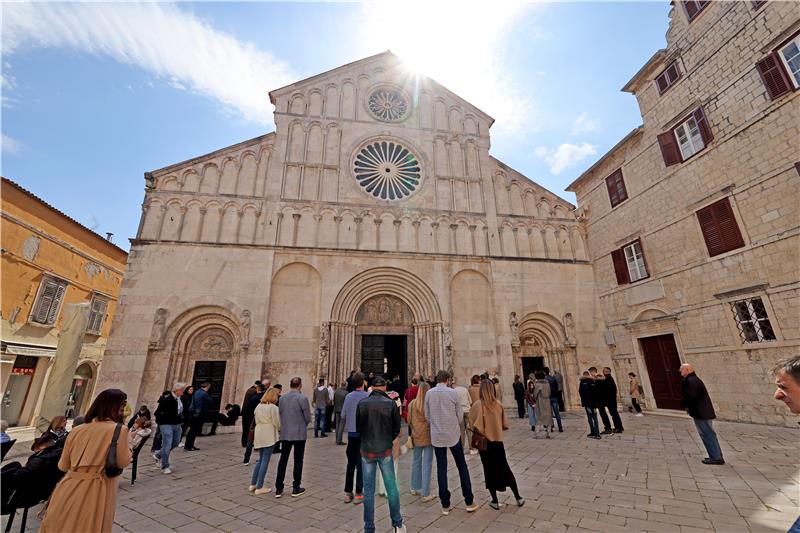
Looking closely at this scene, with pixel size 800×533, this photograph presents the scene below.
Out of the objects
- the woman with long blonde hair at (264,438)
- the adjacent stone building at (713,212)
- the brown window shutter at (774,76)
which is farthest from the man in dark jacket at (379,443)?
the brown window shutter at (774,76)

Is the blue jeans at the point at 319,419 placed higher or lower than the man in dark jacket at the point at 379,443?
lower

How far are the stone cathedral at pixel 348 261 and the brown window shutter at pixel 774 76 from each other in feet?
25.8

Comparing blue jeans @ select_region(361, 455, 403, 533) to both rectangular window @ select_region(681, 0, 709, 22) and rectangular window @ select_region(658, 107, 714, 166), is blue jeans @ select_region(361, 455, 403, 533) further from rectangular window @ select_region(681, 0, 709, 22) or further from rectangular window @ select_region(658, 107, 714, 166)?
rectangular window @ select_region(681, 0, 709, 22)

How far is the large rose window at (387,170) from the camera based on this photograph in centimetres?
1611

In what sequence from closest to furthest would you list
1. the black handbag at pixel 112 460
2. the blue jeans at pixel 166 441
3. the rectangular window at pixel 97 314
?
the black handbag at pixel 112 460, the blue jeans at pixel 166 441, the rectangular window at pixel 97 314

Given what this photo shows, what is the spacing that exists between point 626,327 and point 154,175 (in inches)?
809

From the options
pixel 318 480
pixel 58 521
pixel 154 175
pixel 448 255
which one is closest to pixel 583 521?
pixel 318 480

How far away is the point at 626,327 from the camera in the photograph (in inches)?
551

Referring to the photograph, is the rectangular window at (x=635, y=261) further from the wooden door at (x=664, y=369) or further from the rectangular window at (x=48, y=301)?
the rectangular window at (x=48, y=301)

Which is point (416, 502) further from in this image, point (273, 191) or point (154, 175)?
point (154, 175)

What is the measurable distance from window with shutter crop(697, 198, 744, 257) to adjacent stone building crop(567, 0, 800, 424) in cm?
3

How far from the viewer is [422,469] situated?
5258 mm

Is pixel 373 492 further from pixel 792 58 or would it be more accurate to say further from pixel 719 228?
pixel 792 58

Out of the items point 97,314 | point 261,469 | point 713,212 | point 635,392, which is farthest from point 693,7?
point 97,314
